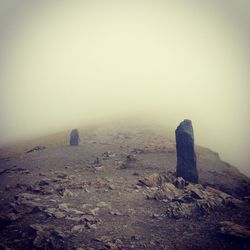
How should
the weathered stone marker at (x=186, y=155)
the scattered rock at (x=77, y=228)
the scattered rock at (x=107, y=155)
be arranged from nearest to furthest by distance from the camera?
Result: 1. the scattered rock at (x=77, y=228)
2. the weathered stone marker at (x=186, y=155)
3. the scattered rock at (x=107, y=155)

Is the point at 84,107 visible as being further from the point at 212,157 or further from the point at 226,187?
the point at 226,187

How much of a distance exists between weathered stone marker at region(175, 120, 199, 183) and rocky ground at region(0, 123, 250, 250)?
1.27 m

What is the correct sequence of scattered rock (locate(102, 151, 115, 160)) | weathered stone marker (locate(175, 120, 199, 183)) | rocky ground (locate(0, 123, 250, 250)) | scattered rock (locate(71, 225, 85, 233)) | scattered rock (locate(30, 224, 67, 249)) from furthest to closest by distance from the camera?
scattered rock (locate(102, 151, 115, 160))
weathered stone marker (locate(175, 120, 199, 183))
scattered rock (locate(71, 225, 85, 233))
rocky ground (locate(0, 123, 250, 250))
scattered rock (locate(30, 224, 67, 249))

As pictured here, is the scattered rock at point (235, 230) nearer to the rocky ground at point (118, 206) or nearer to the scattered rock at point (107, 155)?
the rocky ground at point (118, 206)

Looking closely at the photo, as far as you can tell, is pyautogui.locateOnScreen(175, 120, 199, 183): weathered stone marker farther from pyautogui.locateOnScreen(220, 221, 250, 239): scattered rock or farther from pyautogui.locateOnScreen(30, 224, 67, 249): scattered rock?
pyautogui.locateOnScreen(30, 224, 67, 249): scattered rock

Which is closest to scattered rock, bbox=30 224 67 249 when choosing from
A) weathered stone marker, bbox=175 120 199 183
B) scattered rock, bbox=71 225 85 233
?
scattered rock, bbox=71 225 85 233

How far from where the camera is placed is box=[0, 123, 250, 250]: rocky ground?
14.7m

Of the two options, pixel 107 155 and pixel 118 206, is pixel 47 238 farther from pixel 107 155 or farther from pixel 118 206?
pixel 107 155

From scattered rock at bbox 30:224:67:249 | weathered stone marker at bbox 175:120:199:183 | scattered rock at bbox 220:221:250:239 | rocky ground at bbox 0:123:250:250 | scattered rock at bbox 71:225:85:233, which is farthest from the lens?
weathered stone marker at bbox 175:120:199:183

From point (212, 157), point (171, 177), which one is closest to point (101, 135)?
point (212, 157)

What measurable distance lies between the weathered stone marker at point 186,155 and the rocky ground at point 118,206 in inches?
49.8

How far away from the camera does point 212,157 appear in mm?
39875

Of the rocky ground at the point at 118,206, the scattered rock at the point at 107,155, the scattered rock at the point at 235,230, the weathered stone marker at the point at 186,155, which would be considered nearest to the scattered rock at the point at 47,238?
the rocky ground at the point at 118,206

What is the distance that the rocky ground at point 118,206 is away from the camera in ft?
48.3
